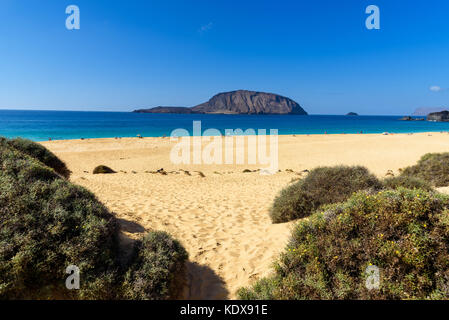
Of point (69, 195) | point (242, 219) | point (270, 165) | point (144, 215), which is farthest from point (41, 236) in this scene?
point (270, 165)

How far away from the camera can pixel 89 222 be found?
11.5 ft

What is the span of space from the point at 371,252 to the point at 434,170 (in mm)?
9214

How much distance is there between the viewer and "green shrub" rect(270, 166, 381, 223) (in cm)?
622

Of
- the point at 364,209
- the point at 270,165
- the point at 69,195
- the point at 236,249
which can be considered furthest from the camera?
the point at 270,165

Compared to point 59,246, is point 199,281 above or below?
below

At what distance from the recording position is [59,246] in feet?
10.3

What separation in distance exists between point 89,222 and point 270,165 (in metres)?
16.8

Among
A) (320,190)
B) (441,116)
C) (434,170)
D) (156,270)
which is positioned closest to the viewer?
(156,270)

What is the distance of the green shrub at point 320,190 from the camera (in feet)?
20.4

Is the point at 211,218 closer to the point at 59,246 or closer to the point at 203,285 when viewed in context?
the point at 203,285

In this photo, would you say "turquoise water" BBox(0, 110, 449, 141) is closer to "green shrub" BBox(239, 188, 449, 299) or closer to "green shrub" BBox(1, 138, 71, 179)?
"green shrub" BBox(1, 138, 71, 179)

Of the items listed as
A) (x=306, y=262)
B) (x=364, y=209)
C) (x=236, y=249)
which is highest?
(x=364, y=209)

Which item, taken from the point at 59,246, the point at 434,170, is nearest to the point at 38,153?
the point at 59,246

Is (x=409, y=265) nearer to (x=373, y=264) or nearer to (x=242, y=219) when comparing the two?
(x=373, y=264)
